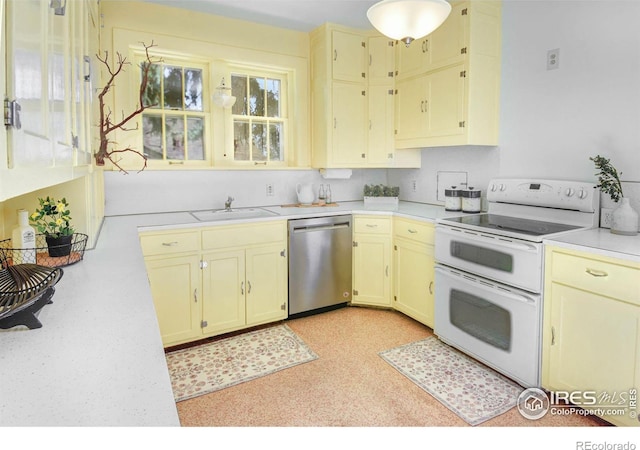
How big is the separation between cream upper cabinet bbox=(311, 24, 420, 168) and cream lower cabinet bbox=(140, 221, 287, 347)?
103 centimetres

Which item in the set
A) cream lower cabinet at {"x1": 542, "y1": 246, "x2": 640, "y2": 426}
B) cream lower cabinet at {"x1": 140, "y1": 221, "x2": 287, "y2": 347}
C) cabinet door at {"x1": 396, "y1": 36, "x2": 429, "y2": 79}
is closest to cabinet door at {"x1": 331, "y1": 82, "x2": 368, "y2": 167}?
cabinet door at {"x1": 396, "y1": 36, "x2": 429, "y2": 79}

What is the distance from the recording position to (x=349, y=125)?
375 cm

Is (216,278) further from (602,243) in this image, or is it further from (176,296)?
(602,243)

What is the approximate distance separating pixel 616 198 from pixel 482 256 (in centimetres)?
80

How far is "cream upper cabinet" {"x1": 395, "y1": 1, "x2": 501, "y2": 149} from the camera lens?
3.04m

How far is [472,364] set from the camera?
8.66 feet

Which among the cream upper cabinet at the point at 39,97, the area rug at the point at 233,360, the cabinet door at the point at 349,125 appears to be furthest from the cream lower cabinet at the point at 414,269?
the cream upper cabinet at the point at 39,97

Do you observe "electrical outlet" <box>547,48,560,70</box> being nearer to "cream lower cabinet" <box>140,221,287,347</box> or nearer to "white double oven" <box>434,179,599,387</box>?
"white double oven" <box>434,179,599,387</box>

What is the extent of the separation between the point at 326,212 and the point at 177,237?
1.21m

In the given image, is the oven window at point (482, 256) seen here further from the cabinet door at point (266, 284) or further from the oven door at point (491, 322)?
the cabinet door at point (266, 284)

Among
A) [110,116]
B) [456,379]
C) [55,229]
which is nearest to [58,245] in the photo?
[55,229]

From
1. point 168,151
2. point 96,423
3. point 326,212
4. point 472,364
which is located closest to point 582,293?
point 472,364
